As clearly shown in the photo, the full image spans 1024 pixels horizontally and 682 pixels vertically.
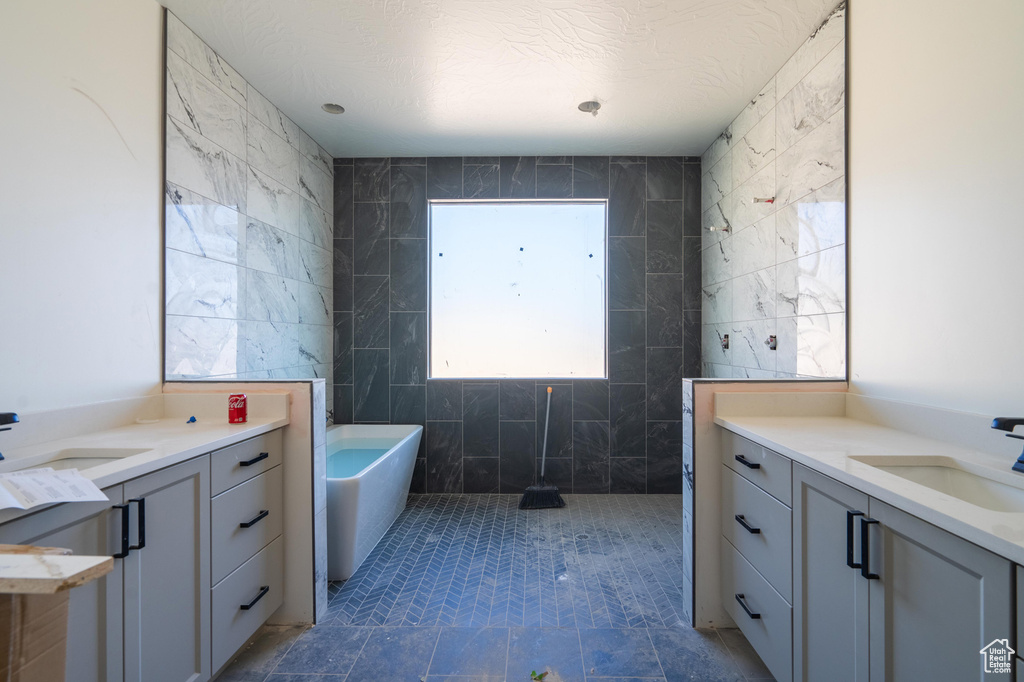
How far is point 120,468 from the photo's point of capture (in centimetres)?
117

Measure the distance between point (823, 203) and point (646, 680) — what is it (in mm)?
2213

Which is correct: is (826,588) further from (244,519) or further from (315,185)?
(315,185)

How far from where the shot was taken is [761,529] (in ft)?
5.26

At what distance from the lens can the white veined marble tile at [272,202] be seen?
2701 mm

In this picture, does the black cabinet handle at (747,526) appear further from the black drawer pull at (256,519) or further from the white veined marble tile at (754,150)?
the white veined marble tile at (754,150)

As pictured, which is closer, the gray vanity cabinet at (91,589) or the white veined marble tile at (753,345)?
the gray vanity cabinet at (91,589)

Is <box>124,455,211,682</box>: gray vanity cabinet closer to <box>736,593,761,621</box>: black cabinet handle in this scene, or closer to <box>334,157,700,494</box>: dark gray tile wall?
<box>736,593,761,621</box>: black cabinet handle

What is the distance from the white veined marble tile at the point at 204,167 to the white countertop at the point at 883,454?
2.71 m

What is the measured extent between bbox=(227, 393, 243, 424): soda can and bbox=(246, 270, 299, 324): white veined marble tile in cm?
94

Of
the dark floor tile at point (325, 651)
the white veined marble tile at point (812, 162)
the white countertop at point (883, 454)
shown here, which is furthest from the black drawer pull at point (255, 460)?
the white veined marble tile at point (812, 162)

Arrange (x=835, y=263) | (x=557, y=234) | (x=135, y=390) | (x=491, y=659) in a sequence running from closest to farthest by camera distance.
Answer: (x=491, y=659)
(x=135, y=390)
(x=835, y=263)
(x=557, y=234)

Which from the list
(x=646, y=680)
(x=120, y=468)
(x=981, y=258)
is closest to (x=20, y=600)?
(x=120, y=468)

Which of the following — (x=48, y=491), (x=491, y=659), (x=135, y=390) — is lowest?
(x=491, y=659)

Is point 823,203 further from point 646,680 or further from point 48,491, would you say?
point 48,491
